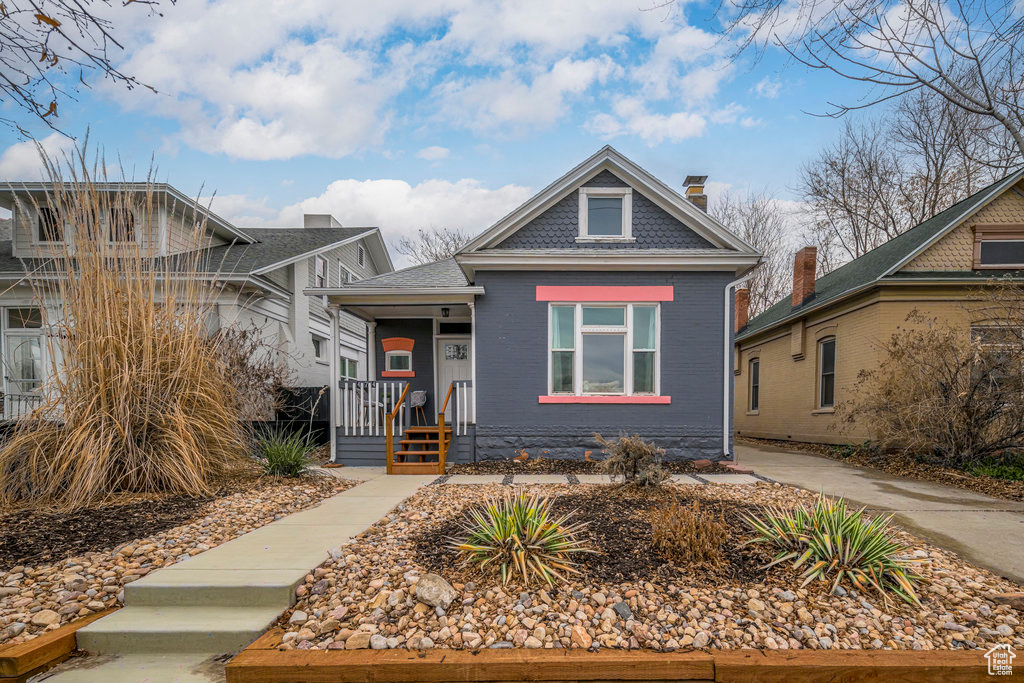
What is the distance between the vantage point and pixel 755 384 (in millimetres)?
16453

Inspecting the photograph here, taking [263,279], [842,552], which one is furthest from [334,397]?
[842,552]

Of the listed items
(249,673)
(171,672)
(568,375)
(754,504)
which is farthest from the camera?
(568,375)

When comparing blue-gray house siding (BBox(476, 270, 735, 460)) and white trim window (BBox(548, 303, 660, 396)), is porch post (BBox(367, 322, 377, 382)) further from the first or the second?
white trim window (BBox(548, 303, 660, 396))

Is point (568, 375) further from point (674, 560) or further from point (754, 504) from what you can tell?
point (674, 560)

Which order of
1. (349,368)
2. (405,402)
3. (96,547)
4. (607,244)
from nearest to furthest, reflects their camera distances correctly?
(96,547) → (607,244) → (405,402) → (349,368)

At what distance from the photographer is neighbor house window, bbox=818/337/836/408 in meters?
12.0

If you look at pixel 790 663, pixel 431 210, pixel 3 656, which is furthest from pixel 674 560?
pixel 431 210

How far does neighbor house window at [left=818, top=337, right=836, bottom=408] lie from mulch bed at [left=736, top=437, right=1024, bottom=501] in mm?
1219

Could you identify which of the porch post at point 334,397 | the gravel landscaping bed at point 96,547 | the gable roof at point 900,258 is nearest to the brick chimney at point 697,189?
the gable roof at point 900,258

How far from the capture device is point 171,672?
8.34 ft

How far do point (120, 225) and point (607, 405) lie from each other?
6.88m

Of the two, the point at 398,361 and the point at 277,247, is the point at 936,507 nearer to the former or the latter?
the point at 398,361

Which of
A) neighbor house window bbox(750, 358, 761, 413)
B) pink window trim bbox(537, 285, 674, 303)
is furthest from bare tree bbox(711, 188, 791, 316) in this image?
pink window trim bbox(537, 285, 674, 303)

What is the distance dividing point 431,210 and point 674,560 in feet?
80.1
